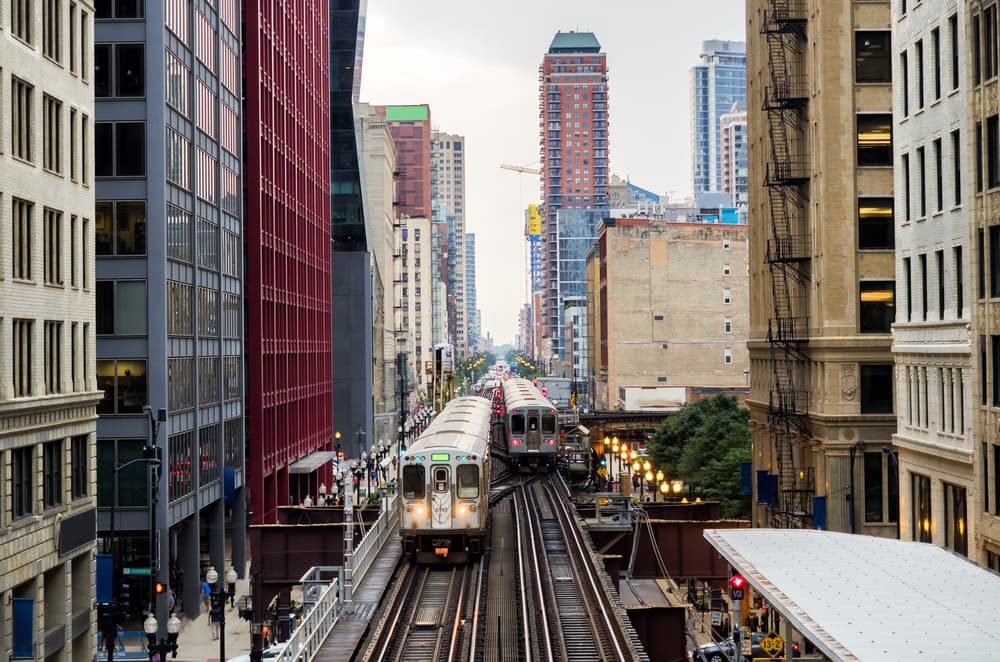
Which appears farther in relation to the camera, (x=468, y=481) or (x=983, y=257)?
(x=468, y=481)

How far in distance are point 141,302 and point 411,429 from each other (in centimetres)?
8394

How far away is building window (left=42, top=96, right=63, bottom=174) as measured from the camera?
3466 centimetres

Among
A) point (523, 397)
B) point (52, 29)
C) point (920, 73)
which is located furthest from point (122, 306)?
point (920, 73)

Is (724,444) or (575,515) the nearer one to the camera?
(575,515)

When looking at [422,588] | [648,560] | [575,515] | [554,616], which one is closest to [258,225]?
[575,515]

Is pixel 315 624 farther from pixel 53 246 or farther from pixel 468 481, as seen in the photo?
pixel 53 246

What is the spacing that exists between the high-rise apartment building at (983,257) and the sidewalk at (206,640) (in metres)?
23.6

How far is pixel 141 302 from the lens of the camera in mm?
47094

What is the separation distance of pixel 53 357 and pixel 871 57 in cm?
3589

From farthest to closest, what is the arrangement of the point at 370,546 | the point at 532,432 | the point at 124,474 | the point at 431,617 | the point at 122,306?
the point at 532,432 → the point at 122,306 → the point at 124,474 → the point at 370,546 → the point at 431,617

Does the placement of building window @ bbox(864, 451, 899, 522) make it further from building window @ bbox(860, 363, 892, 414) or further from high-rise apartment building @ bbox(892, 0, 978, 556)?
high-rise apartment building @ bbox(892, 0, 978, 556)

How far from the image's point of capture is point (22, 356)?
3281cm

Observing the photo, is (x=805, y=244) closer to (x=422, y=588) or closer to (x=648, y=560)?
(x=648, y=560)

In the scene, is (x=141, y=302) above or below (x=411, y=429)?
above
